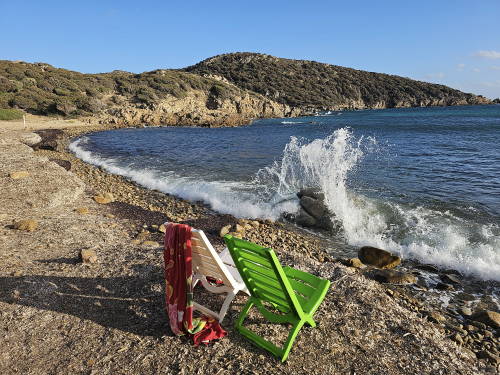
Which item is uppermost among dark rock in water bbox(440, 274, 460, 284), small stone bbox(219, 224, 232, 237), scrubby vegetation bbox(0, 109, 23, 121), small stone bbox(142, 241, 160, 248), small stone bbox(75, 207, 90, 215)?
scrubby vegetation bbox(0, 109, 23, 121)

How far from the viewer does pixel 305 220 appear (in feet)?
33.8

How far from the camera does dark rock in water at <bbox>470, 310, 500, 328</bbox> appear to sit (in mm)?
5242

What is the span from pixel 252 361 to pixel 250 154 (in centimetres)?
2195

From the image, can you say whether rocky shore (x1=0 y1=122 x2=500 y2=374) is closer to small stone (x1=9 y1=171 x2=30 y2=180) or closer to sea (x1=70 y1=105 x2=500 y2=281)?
sea (x1=70 y1=105 x2=500 y2=281)

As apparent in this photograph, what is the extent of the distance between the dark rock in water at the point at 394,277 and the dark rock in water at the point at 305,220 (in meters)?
3.21

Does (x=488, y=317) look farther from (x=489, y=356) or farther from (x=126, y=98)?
(x=126, y=98)

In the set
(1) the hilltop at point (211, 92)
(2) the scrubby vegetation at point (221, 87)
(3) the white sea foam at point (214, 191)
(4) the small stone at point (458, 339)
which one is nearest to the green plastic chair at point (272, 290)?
(4) the small stone at point (458, 339)

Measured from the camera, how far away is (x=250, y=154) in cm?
2531

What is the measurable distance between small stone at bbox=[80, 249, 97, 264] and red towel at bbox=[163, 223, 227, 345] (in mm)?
2397

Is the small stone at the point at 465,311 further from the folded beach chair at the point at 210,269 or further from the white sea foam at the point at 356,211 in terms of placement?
the folded beach chair at the point at 210,269

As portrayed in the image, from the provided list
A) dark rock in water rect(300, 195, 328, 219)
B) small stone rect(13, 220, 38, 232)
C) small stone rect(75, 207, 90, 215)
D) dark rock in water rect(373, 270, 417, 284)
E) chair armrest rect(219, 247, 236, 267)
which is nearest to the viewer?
chair armrest rect(219, 247, 236, 267)

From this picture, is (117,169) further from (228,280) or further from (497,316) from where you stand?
(497,316)

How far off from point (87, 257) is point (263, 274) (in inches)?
142

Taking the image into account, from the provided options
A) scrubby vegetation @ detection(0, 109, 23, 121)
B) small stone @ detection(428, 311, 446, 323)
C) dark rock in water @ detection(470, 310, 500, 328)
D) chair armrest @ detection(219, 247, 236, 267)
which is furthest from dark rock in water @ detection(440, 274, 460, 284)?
scrubby vegetation @ detection(0, 109, 23, 121)
